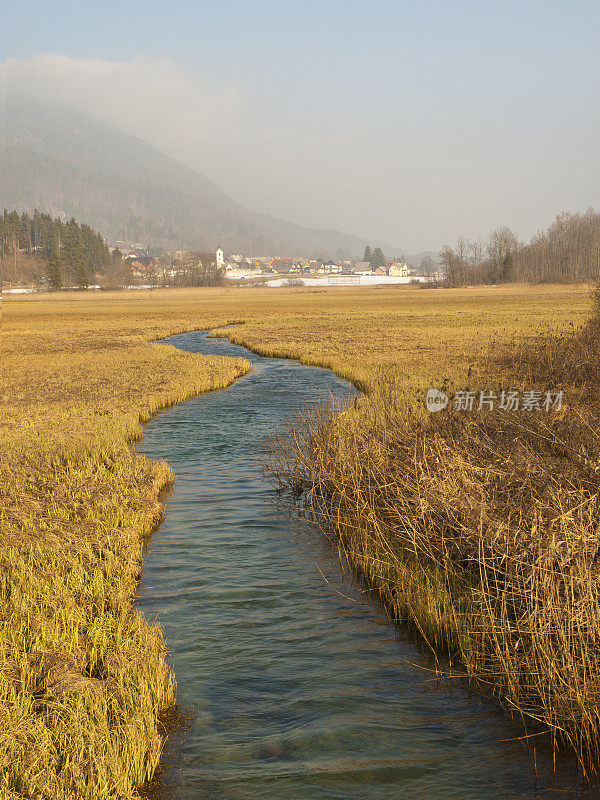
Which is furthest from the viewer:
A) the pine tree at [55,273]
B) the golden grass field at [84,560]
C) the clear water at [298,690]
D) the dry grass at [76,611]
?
the pine tree at [55,273]

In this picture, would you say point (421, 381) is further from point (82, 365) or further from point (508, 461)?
point (82, 365)

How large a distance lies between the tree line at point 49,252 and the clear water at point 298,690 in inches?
5489

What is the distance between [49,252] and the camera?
558 ft

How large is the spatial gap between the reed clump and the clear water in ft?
1.38

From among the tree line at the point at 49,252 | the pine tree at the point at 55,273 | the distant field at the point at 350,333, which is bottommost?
the distant field at the point at 350,333

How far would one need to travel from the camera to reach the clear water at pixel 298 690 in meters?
6.02

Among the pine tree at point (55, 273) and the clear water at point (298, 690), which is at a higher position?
the pine tree at point (55, 273)

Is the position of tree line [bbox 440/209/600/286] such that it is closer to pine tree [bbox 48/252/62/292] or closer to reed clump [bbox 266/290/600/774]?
pine tree [bbox 48/252/62/292]

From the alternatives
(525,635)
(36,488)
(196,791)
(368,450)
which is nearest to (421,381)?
(368,450)

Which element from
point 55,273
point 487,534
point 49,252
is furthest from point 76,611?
point 49,252

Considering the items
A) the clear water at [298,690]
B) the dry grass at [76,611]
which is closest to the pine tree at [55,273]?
the dry grass at [76,611]

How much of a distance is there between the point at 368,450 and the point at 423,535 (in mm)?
2476

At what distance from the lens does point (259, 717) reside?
6.93 metres

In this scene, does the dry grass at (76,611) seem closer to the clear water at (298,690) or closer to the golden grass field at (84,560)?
the golden grass field at (84,560)
